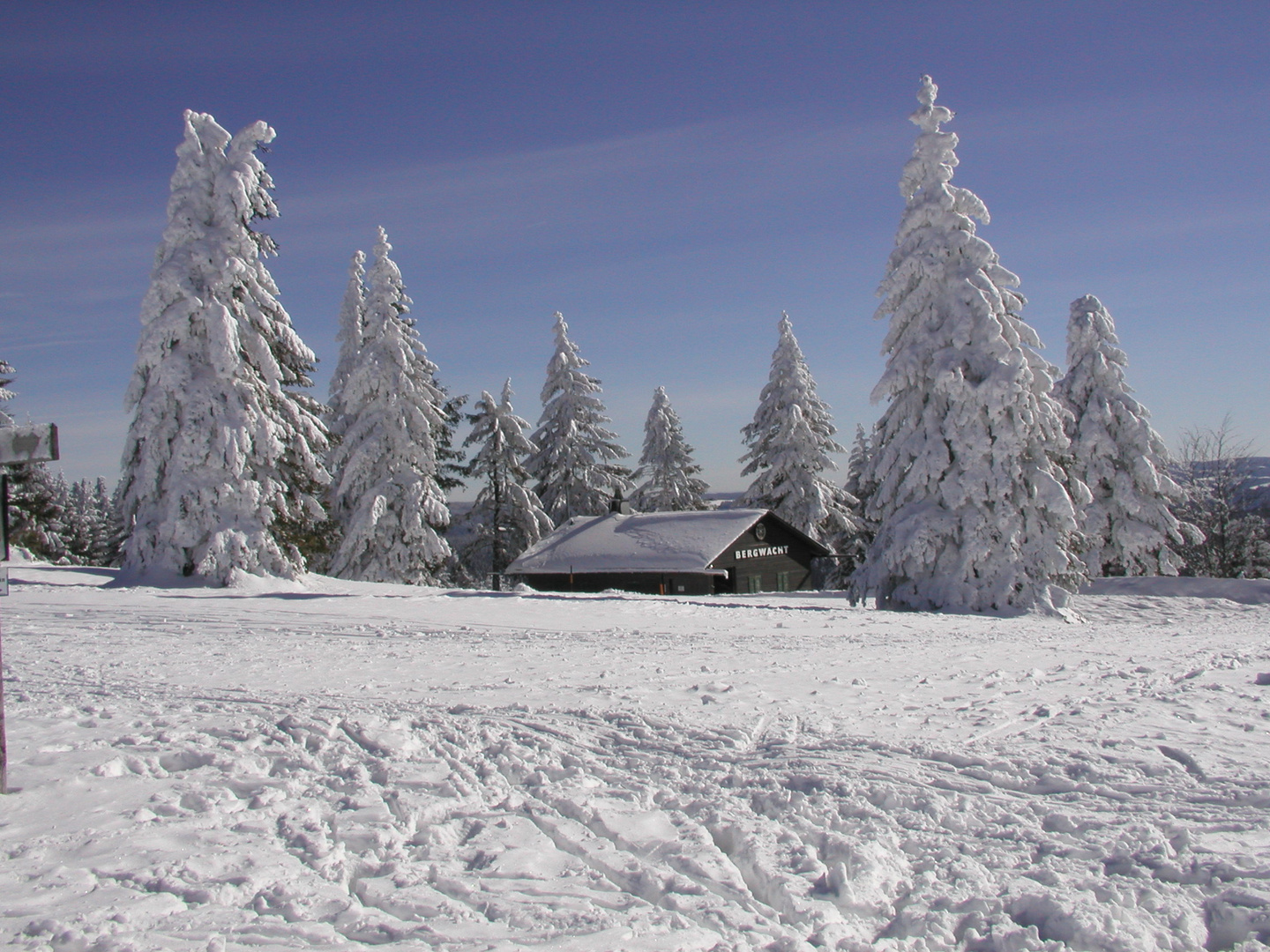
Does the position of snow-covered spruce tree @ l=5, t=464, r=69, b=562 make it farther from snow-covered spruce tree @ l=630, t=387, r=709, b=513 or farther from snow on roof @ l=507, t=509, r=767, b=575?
snow-covered spruce tree @ l=630, t=387, r=709, b=513

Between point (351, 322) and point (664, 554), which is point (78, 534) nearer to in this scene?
point (351, 322)

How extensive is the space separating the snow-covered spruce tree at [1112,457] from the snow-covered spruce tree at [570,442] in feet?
70.1

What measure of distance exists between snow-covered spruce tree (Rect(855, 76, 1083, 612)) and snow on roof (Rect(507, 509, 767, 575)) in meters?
9.62

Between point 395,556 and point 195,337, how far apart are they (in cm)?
1162

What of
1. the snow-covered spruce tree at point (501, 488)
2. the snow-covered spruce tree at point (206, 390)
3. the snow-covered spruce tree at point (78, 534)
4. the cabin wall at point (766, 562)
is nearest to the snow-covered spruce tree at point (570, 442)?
the snow-covered spruce tree at point (501, 488)

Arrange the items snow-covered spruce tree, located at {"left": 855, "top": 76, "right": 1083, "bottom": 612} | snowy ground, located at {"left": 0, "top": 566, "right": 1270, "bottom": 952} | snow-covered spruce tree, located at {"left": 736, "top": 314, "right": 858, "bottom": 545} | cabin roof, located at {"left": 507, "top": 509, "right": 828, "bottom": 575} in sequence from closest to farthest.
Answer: snowy ground, located at {"left": 0, "top": 566, "right": 1270, "bottom": 952}, snow-covered spruce tree, located at {"left": 855, "top": 76, "right": 1083, "bottom": 612}, cabin roof, located at {"left": 507, "top": 509, "right": 828, "bottom": 575}, snow-covered spruce tree, located at {"left": 736, "top": 314, "right": 858, "bottom": 545}

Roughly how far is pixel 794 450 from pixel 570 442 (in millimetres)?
11097

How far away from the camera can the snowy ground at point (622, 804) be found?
4.20 meters

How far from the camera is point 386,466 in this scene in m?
30.9

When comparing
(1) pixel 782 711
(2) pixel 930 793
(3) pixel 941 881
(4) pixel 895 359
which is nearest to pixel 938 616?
(4) pixel 895 359

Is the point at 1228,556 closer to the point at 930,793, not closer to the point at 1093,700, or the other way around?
the point at 1093,700

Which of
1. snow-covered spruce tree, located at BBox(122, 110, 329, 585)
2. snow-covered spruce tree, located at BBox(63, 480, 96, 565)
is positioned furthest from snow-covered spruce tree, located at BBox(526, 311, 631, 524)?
snow-covered spruce tree, located at BBox(63, 480, 96, 565)

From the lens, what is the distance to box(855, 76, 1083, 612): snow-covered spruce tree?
20.7 m

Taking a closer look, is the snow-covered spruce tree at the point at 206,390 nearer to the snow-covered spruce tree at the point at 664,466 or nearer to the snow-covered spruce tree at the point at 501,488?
the snow-covered spruce tree at the point at 501,488
